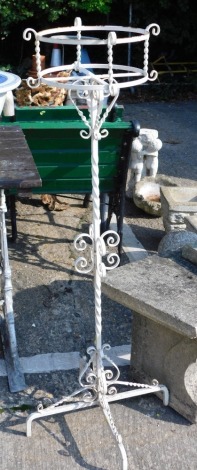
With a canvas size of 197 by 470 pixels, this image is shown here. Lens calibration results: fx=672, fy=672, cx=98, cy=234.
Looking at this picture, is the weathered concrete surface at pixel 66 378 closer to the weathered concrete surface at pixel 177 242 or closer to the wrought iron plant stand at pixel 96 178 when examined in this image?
the wrought iron plant stand at pixel 96 178

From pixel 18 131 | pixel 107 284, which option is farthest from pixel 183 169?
pixel 107 284

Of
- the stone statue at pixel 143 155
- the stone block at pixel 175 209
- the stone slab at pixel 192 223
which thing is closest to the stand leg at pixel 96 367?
the stone slab at pixel 192 223

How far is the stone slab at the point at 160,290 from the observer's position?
3020mm

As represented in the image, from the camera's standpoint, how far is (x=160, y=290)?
127 inches

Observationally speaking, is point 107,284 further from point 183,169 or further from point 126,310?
point 183,169

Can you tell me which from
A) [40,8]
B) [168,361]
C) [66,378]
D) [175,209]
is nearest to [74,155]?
[175,209]

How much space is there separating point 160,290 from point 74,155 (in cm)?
166

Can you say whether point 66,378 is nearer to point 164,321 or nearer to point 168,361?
point 168,361

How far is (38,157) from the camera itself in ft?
15.0

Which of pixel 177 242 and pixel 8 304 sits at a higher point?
pixel 177 242

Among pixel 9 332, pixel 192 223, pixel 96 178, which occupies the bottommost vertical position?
pixel 9 332

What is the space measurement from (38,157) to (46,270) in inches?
31.2

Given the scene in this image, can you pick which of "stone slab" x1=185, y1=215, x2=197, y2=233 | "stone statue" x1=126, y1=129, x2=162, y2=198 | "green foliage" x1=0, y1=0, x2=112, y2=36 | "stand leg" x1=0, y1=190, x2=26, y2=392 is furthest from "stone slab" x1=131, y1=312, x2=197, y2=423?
"green foliage" x1=0, y1=0, x2=112, y2=36

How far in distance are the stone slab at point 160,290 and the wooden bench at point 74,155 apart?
125 cm
